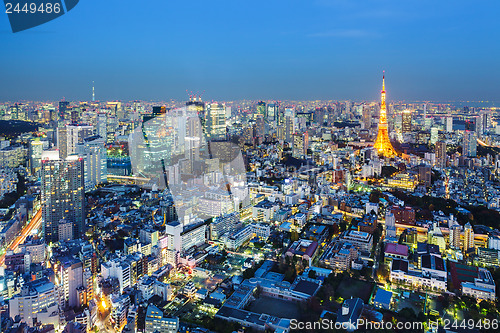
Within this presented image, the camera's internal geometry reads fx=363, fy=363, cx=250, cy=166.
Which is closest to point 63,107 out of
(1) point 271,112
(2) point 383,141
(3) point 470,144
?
(1) point 271,112


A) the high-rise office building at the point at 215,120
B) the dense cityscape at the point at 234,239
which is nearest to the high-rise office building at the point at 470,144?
the dense cityscape at the point at 234,239

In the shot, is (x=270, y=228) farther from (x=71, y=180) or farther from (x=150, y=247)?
(x=71, y=180)

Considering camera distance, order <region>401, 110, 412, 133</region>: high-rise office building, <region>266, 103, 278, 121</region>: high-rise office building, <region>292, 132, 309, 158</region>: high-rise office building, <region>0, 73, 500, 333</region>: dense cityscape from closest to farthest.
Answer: <region>0, 73, 500, 333</region>: dense cityscape
<region>292, 132, 309, 158</region>: high-rise office building
<region>401, 110, 412, 133</region>: high-rise office building
<region>266, 103, 278, 121</region>: high-rise office building

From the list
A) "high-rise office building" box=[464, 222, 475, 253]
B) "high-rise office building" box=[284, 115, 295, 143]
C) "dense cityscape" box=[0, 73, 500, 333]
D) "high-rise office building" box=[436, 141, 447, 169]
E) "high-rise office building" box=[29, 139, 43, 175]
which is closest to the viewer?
"dense cityscape" box=[0, 73, 500, 333]

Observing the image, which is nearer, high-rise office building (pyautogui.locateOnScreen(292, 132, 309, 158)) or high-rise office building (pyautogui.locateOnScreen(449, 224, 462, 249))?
high-rise office building (pyautogui.locateOnScreen(449, 224, 462, 249))

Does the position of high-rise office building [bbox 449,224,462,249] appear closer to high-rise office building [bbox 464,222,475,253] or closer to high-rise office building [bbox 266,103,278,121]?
high-rise office building [bbox 464,222,475,253]

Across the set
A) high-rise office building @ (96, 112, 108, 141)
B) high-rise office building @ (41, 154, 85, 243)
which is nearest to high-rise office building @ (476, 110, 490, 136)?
high-rise office building @ (96, 112, 108, 141)

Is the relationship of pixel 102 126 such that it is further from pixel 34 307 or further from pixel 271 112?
pixel 34 307
